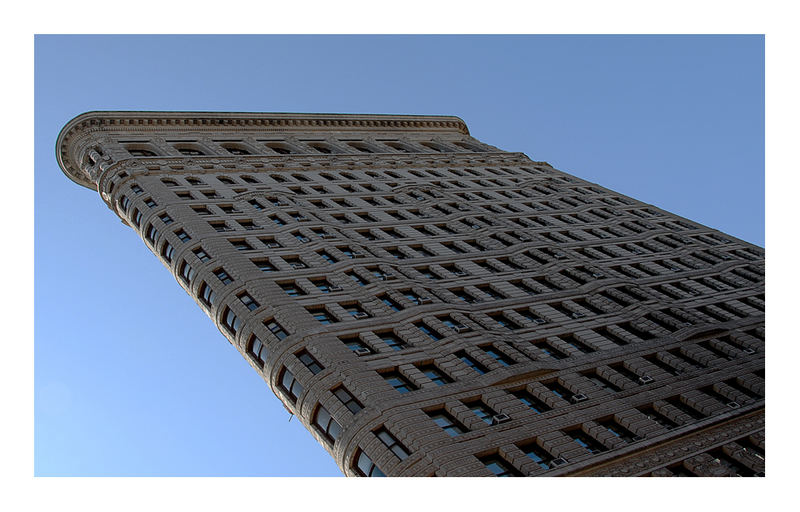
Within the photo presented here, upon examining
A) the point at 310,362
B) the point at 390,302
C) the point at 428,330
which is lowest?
the point at 310,362

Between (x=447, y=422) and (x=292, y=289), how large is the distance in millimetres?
13136

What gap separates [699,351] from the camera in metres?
41.2

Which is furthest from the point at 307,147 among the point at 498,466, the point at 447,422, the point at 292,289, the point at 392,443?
the point at 498,466

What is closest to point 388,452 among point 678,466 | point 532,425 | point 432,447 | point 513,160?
point 432,447

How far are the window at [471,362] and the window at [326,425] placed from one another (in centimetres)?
707

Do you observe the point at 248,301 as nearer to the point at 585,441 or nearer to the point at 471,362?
the point at 471,362

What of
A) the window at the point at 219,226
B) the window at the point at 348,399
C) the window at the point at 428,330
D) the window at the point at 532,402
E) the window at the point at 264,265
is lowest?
the window at the point at 532,402

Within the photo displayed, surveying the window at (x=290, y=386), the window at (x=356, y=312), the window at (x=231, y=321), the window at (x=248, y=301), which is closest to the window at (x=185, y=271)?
the window at (x=231, y=321)

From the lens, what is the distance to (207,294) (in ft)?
146

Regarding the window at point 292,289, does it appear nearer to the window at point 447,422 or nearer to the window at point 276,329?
the window at point 276,329

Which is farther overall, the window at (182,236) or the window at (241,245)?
the window at (182,236)

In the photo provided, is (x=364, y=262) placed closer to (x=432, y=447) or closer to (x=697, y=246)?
(x=432, y=447)

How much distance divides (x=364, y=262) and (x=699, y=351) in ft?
58.8

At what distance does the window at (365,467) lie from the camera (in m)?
31.1
